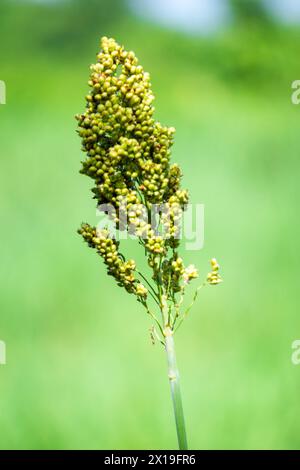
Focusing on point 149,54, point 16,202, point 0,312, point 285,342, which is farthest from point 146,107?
point 149,54

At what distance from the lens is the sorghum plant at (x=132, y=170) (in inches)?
78.2

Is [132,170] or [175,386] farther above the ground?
[132,170]

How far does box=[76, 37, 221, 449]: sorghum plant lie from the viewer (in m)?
1.99

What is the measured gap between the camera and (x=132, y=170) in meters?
2.04

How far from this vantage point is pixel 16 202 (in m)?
8.45

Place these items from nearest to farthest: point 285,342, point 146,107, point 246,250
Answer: point 146,107 → point 285,342 → point 246,250

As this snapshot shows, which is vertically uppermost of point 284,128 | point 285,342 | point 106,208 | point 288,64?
point 288,64

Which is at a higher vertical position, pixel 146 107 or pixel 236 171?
pixel 236 171

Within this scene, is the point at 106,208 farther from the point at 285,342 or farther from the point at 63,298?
the point at 63,298

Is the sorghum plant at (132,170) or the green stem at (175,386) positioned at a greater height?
the sorghum plant at (132,170)

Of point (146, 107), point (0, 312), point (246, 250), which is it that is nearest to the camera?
point (146, 107)

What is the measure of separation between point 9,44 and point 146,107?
12.1 metres

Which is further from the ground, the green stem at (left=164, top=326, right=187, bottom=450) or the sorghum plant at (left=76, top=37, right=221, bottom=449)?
the sorghum plant at (left=76, top=37, right=221, bottom=449)

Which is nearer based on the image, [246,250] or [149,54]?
[246,250]
